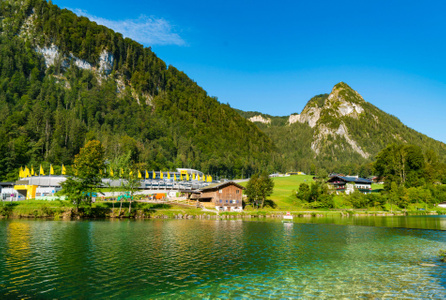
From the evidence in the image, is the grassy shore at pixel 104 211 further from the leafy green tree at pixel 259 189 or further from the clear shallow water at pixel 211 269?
the clear shallow water at pixel 211 269

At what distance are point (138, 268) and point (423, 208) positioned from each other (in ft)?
405

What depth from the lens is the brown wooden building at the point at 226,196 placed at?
95.4 meters

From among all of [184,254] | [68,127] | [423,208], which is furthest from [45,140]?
[423,208]

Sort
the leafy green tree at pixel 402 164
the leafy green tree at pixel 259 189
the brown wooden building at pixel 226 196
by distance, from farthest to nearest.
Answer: the leafy green tree at pixel 402 164 < the leafy green tree at pixel 259 189 < the brown wooden building at pixel 226 196

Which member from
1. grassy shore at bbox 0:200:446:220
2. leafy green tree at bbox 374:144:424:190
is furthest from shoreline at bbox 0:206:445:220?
leafy green tree at bbox 374:144:424:190

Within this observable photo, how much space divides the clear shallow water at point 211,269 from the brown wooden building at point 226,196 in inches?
2315

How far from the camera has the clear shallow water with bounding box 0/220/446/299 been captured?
17.1 m

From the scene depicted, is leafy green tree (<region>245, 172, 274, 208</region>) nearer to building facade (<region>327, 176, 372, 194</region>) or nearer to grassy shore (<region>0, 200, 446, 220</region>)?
grassy shore (<region>0, 200, 446, 220</region>)

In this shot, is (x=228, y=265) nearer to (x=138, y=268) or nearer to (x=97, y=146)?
(x=138, y=268)

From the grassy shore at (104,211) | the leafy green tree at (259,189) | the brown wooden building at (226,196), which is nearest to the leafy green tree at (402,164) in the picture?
the grassy shore at (104,211)

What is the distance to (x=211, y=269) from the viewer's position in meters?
22.5

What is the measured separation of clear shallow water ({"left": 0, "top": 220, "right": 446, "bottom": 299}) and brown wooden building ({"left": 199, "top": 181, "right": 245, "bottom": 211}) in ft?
193

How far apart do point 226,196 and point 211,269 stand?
74.2 m

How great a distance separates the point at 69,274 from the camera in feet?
67.1
